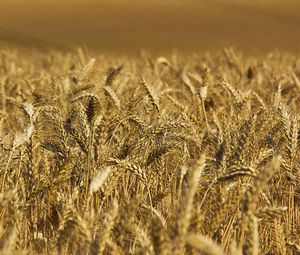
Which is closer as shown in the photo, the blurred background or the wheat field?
the wheat field

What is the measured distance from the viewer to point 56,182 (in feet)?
5.91

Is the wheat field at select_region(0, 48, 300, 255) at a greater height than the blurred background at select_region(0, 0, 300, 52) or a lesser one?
lesser

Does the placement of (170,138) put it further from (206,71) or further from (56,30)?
(56,30)

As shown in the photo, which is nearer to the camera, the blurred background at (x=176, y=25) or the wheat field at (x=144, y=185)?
the wheat field at (x=144, y=185)

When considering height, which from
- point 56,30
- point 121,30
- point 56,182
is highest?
point 121,30

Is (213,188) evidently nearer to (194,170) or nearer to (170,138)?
(170,138)

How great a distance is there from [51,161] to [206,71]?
0.98 m

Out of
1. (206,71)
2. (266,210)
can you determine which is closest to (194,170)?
(266,210)

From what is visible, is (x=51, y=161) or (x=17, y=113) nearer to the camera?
(x=51, y=161)

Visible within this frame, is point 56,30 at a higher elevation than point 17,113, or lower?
higher

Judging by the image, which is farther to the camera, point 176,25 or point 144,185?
point 176,25

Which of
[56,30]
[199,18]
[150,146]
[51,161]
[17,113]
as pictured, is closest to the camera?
[150,146]

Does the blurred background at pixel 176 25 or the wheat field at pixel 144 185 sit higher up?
the blurred background at pixel 176 25

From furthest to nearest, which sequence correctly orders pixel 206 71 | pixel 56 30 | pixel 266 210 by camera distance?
pixel 56 30, pixel 206 71, pixel 266 210
